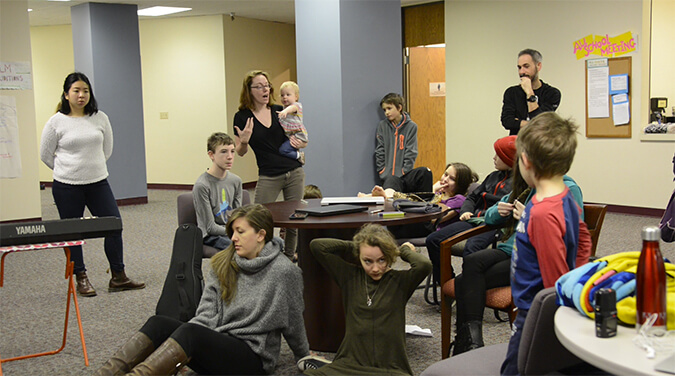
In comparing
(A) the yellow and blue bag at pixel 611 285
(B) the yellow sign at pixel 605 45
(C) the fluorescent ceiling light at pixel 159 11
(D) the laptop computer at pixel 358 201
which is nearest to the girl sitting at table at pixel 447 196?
(D) the laptop computer at pixel 358 201

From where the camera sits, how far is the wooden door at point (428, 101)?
10133mm

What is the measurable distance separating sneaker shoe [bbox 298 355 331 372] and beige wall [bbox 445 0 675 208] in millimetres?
5672

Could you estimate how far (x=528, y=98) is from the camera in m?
4.82

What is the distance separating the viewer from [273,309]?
2.91m

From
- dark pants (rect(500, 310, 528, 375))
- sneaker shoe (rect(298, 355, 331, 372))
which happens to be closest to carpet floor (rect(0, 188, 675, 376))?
sneaker shoe (rect(298, 355, 331, 372))

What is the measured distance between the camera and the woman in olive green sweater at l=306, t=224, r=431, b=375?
9.46 feet

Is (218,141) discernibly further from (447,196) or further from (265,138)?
(447,196)

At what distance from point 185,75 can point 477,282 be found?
9640mm

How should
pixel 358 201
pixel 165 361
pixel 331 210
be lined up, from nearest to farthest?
1. pixel 165 361
2. pixel 331 210
3. pixel 358 201

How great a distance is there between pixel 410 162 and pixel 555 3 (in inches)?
151

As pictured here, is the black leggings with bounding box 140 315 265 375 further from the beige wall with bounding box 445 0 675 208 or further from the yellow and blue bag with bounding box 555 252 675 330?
the beige wall with bounding box 445 0 675 208

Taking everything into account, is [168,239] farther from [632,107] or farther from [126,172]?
[632,107]

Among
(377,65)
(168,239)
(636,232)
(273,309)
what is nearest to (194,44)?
(168,239)

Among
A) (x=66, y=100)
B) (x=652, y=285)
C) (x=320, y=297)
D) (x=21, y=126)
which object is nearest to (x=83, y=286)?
(x=66, y=100)
